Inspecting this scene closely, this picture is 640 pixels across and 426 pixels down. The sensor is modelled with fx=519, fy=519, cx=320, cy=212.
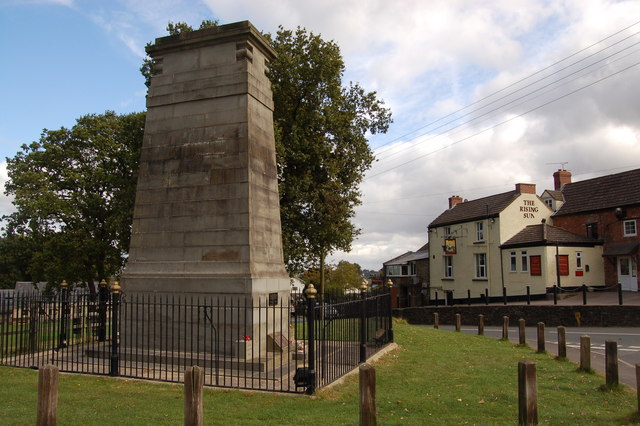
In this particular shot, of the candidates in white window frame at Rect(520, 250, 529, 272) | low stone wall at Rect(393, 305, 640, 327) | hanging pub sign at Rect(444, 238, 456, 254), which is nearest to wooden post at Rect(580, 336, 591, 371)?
low stone wall at Rect(393, 305, 640, 327)

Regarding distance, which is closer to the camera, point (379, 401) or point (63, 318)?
point (379, 401)

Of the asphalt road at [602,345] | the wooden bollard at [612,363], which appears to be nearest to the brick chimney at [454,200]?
the asphalt road at [602,345]

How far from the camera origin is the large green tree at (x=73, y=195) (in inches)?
1137

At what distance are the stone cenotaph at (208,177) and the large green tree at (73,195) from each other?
14.7 m

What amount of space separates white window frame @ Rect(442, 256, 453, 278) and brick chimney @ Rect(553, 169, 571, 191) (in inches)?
420

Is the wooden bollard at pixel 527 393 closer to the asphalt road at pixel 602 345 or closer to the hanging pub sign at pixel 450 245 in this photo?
the asphalt road at pixel 602 345

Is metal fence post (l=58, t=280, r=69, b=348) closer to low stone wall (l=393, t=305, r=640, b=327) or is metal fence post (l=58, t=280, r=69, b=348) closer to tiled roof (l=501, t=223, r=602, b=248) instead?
low stone wall (l=393, t=305, r=640, b=327)

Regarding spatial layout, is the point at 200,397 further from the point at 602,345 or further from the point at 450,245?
the point at 450,245

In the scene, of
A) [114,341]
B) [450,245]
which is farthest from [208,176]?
[450,245]

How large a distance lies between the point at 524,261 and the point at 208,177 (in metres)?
29.6

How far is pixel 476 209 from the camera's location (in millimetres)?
43375

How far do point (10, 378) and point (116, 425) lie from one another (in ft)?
15.7

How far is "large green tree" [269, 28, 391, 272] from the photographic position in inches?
963

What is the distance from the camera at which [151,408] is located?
8.32 m
